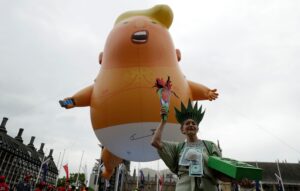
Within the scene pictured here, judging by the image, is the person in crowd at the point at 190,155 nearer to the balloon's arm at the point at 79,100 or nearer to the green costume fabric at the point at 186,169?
the green costume fabric at the point at 186,169

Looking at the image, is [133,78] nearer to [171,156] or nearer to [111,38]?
[111,38]

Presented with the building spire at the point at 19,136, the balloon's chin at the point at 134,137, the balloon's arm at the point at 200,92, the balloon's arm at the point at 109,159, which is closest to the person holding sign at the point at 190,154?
the balloon's chin at the point at 134,137

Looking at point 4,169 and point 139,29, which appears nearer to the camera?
point 139,29

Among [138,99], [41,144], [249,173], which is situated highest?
[41,144]

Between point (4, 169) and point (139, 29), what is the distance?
5612 centimetres

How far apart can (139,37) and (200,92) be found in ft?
7.62

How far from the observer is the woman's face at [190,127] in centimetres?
295

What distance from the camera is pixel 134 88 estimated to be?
603 cm

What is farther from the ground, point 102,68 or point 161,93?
point 102,68

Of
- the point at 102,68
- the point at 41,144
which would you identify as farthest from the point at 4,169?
the point at 102,68

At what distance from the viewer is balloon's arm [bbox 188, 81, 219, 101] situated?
7.39 m

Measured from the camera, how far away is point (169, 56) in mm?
6828

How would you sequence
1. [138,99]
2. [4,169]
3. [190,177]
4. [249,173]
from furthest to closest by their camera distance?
[4,169]
[138,99]
[190,177]
[249,173]

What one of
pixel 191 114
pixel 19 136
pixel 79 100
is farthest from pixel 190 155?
pixel 19 136
